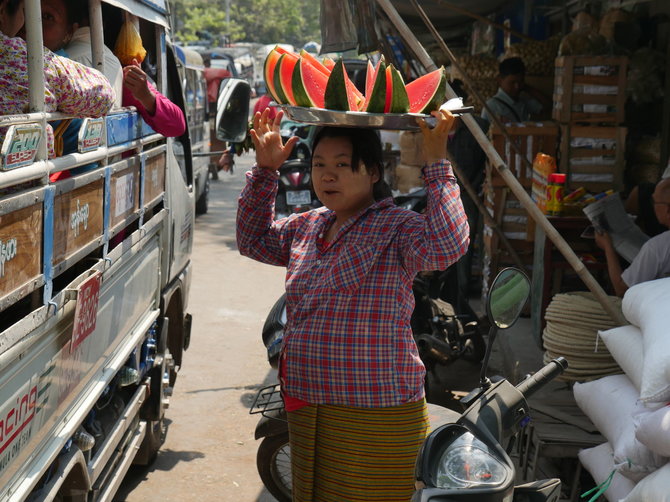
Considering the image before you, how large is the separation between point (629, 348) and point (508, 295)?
1.53 metres

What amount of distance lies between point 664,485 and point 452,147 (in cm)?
507

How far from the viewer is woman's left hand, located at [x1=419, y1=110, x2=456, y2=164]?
2.33 m

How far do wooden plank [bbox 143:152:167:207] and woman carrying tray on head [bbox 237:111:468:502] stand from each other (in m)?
1.56

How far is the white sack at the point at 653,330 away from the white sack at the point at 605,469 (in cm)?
42

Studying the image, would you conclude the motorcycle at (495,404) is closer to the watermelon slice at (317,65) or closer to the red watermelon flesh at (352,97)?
the red watermelon flesh at (352,97)

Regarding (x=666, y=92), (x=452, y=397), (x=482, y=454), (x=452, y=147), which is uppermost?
(x=666, y=92)

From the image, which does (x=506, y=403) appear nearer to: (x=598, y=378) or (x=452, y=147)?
(x=598, y=378)

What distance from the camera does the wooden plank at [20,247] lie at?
2.10 meters

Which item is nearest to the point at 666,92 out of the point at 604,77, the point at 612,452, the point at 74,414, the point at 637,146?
the point at 637,146

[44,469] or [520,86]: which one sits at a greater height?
[520,86]

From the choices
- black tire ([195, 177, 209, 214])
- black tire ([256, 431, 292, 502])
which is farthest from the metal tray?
black tire ([195, 177, 209, 214])

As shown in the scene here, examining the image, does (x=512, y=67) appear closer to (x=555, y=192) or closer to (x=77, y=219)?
(x=555, y=192)

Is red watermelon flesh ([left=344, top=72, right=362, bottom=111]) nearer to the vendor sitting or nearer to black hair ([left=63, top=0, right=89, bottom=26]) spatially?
black hair ([left=63, top=0, right=89, bottom=26])

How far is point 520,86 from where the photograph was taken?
773 cm
